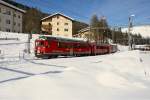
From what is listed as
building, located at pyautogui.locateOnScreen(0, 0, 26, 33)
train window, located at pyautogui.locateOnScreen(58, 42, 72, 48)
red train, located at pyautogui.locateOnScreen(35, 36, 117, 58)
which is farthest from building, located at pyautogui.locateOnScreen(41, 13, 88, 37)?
train window, located at pyautogui.locateOnScreen(58, 42, 72, 48)

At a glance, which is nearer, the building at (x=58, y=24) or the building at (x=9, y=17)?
the building at (x=9, y=17)

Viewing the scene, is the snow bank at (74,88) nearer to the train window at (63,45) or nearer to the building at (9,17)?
the train window at (63,45)

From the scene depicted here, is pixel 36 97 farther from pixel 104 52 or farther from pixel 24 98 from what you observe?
pixel 104 52

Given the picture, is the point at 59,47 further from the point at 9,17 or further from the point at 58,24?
the point at 58,24

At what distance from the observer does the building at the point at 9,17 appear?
62.8m

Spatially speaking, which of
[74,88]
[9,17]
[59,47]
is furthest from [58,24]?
[74,88]

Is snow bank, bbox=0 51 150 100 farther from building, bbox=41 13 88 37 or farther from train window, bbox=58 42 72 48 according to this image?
building, bbox=41 13 88 37

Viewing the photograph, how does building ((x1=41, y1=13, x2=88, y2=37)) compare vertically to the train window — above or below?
above

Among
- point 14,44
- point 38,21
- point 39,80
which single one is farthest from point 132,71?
point 38,21

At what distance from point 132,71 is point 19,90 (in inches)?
384

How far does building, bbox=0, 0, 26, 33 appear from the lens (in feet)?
206

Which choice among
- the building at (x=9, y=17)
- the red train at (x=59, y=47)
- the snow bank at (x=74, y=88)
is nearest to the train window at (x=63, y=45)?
the red train at (x=59, y=47)

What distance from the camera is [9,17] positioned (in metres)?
65.9

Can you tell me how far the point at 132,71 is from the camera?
1661 cm
